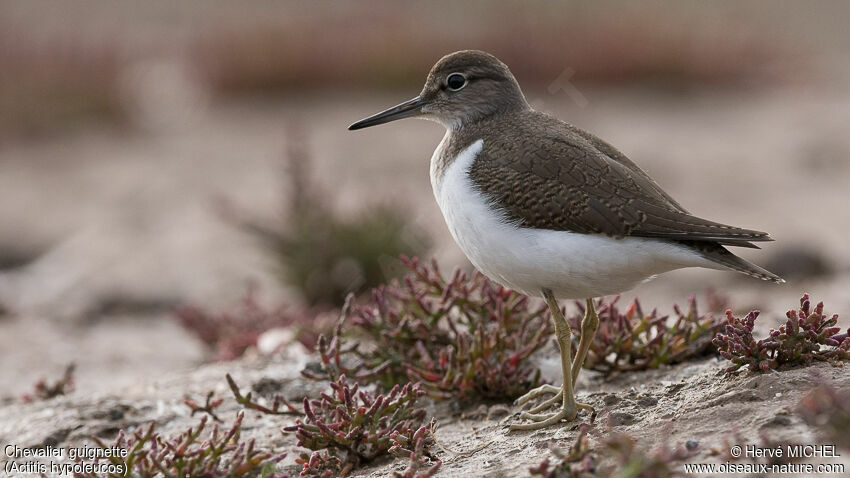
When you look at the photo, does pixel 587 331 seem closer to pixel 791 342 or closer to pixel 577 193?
pixel 577 193

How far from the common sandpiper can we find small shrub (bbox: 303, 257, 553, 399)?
29cm

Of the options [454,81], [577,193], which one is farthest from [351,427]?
[454,81]

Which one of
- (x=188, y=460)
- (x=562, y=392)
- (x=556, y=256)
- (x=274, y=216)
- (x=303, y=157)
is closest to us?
(x=188, y=460)

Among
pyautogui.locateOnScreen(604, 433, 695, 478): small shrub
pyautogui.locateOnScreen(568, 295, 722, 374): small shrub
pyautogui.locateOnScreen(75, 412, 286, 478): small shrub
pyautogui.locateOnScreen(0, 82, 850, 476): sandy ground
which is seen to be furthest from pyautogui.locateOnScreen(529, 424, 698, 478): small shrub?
pyautogui.locateOnScreen(568, 295, 722, 374): small shrub

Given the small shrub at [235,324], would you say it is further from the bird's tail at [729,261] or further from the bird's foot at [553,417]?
the bird's tail at [729,261]

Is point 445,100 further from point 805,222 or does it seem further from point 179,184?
point 179,184

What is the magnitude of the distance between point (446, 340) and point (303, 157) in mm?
2992

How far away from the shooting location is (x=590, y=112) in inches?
460

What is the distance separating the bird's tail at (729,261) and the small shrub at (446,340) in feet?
3.82

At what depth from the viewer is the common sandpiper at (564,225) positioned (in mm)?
3756

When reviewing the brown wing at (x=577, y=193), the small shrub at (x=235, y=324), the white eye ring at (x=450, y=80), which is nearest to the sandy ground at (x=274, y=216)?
the small shrub at (x=235, y=324)

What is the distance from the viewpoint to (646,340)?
4.74 metres

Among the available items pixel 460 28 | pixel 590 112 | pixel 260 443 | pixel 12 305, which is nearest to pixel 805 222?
pixel 590 112

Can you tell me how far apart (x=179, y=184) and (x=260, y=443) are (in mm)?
7095
